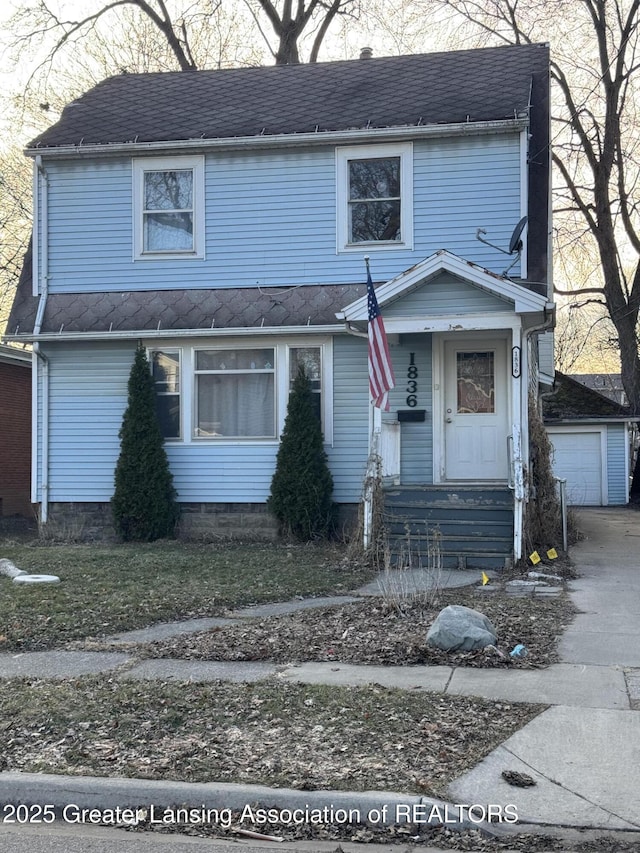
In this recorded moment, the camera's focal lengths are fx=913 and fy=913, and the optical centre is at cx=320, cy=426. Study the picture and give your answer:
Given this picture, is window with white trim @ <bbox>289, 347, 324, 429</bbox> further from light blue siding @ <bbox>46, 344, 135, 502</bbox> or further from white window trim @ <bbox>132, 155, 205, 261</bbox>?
light blue siding @ <bbox>46, 344, 135, 502</bbox>

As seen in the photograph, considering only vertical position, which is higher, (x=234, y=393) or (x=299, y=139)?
(x=299, y=139)

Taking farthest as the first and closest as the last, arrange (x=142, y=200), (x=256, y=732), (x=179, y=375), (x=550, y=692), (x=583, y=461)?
(x=583, y=461)
(x=142, y=200)
(x=179, y=375)
(x=550, y=692)
(x=256, y=732)

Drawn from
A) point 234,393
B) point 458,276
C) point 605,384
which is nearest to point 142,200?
point 234,393

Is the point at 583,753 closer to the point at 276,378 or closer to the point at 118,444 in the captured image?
the point at 276,378

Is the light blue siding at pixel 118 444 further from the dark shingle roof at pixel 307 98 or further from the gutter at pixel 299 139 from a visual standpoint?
the dark shingle roof at pixel 307 98

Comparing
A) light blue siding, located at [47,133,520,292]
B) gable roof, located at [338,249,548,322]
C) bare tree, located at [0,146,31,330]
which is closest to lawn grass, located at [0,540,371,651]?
gable roof, located at [338,249,548,322]

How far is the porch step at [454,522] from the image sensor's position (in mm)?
11375

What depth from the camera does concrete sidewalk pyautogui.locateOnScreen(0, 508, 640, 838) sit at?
14.4ft

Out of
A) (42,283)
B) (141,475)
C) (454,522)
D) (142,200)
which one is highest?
(142,200)

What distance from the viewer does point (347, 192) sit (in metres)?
14.1

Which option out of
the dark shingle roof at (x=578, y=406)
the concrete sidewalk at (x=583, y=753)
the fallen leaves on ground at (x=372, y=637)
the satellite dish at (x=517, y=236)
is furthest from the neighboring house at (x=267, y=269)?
the dark shingle roof at (x=578, y=406)

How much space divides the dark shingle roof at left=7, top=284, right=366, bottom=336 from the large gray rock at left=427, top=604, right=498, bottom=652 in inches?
283

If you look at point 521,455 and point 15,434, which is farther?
point 15,434

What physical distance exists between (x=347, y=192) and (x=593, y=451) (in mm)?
15120
